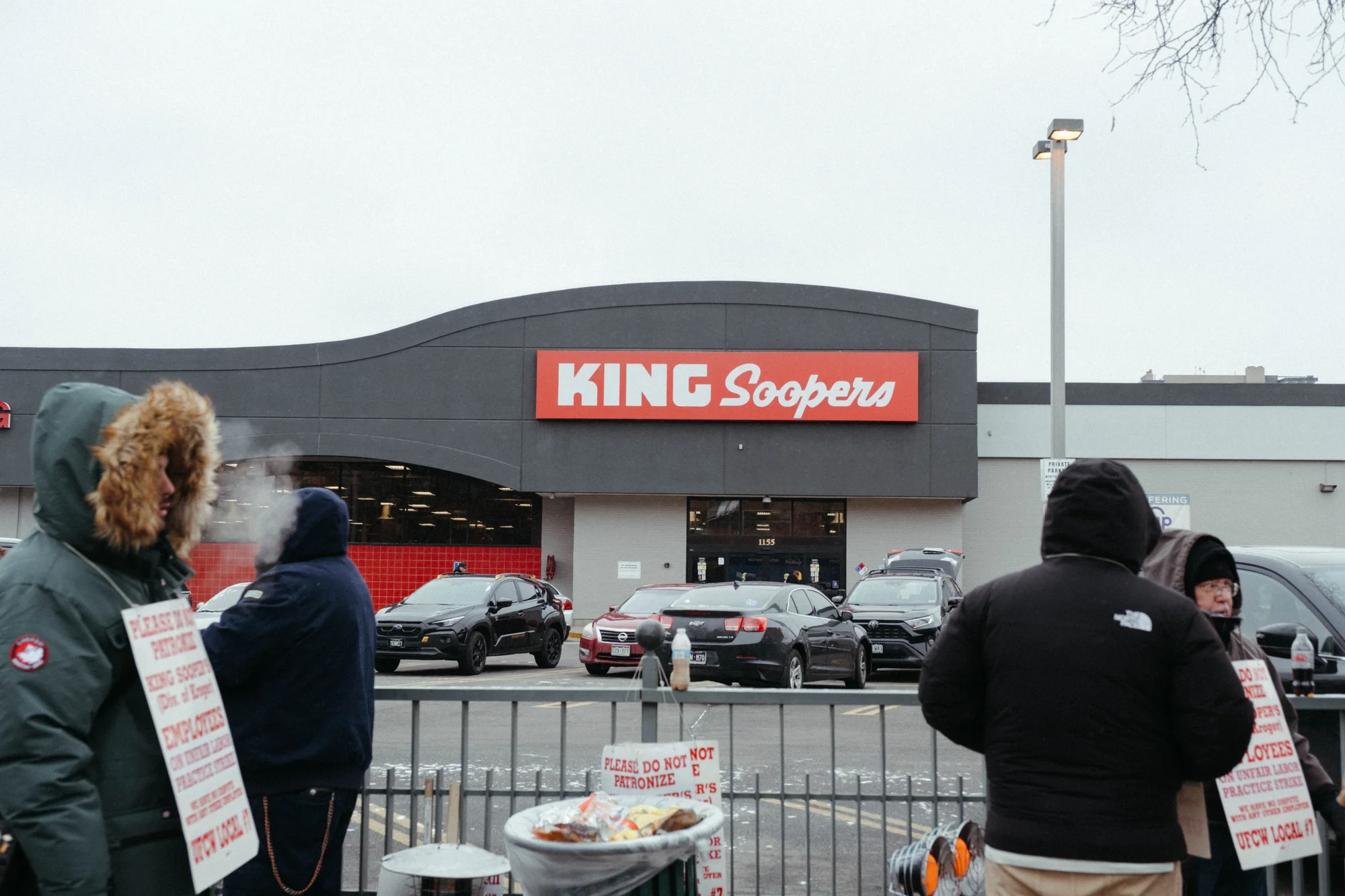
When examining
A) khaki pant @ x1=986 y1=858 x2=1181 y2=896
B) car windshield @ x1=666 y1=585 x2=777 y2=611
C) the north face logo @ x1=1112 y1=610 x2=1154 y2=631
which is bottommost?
car windshield @ x1=666 y1=585 x2=777 y2=611

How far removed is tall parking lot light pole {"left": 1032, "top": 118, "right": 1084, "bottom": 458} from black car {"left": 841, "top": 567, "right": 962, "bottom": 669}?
3.58 metres

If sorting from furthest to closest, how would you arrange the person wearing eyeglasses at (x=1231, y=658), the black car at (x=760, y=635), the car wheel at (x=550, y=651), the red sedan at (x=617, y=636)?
the car wheel at (x=550, y=651) → the red sedan at (x=617, y=636) → the black car at (x=760, y=635) → the person wearing eyeglasses at (x=1231, y=658)

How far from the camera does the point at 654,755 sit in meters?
4.22

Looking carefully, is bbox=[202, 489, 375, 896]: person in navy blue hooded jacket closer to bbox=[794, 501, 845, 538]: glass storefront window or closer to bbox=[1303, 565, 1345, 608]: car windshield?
bbox=[1303, 565, 1345, 608]: car windshield

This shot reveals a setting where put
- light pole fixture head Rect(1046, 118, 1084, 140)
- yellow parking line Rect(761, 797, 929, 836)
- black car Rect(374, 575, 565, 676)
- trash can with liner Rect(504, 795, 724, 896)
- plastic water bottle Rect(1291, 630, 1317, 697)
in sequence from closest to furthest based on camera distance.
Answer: trash can with liner Rect(504, 795, 724, 896), plastic water bottle Rect(1291, 630, 1317, 697), yellow parking line Rect(761, 797, 929, 836), light pole fixture head Rect(1046, 118, 1084, 140), black car Rect(374, 575, 565, 676)

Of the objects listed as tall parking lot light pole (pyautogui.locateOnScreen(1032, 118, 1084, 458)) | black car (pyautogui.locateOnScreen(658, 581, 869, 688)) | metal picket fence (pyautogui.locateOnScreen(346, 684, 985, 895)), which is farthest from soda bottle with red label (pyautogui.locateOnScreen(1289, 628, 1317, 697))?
black car (pyautogui.locateOnScreen(658, 581, 869, 688))

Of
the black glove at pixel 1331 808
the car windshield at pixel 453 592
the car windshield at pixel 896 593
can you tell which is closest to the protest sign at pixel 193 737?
the black glove at pixel 1331 808

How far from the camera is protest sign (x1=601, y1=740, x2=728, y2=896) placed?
4.20 meters

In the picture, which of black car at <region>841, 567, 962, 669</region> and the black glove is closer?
the black glove

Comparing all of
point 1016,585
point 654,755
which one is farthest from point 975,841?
point 1016,585

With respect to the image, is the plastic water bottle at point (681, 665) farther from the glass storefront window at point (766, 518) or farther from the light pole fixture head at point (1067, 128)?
the glass storefront window at point (766, 518)

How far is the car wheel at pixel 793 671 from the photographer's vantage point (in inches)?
542

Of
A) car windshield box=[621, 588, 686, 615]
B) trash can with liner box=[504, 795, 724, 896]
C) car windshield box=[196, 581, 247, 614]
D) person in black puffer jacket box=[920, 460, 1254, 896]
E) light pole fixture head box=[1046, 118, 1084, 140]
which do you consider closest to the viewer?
person in black puffer jacket box=[920, 460, 1254, 896]

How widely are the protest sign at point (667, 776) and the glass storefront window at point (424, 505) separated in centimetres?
2512
